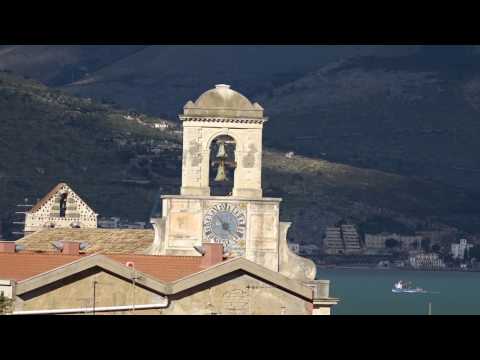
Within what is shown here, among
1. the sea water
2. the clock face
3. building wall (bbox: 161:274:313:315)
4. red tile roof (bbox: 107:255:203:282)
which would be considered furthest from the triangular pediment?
the sea water

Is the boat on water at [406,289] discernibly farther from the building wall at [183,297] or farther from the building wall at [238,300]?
the building wall at [183,297]

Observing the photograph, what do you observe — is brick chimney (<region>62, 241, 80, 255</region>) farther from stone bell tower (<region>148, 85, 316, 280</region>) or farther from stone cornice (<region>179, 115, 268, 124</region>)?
stone cornice (<region>179, 115, 268, 124</region>)

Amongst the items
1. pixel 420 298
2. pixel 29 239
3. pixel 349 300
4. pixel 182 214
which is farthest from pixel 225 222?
pixel 420 298

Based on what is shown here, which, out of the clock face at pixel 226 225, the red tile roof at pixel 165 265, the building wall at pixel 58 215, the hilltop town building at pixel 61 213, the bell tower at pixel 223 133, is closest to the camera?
the red tile roof at pixel 165 265

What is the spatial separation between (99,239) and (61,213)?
872 inches

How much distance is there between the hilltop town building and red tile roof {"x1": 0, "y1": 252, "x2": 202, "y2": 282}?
106ft

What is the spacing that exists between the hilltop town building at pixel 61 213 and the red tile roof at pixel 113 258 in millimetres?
32418

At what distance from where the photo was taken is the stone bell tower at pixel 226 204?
48.8m

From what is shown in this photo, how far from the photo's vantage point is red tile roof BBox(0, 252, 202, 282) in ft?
112

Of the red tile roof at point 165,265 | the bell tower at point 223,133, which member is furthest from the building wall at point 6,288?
the bell tower at point 223,133

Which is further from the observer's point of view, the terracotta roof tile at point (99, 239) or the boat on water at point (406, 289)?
the boat on water at point (406, 289)
